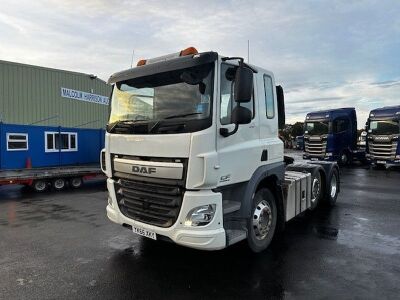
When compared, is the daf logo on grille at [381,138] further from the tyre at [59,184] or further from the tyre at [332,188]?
the tyre at [59,184]

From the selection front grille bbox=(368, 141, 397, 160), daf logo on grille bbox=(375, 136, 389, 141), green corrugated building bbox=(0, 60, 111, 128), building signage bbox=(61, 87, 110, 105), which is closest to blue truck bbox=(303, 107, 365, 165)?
front grille bbox=(368, 141, 397, 160)

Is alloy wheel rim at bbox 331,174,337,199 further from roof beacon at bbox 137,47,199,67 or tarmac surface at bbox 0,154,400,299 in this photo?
roof beacon at bbox 137,47,199,67

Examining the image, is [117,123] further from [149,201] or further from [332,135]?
[332,135]

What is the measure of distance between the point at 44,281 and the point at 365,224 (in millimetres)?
5913

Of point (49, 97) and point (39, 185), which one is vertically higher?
point (49, 97)

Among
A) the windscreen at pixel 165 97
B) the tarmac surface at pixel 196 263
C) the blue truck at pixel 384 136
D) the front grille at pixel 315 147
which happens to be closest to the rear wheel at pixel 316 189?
the tarmac surface at pixel 196 263

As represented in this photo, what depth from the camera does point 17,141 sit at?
13.1 meters

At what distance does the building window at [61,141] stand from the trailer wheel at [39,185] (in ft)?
5.38

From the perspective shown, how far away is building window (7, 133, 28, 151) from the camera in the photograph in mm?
12914

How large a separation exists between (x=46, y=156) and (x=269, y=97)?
431 inches

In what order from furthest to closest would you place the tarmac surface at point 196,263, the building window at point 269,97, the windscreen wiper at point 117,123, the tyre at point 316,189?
the tyre at point 316,189
the building window at point 269,97
the windscreen wiper at point 117,123
the tarmac surface at point 196,263

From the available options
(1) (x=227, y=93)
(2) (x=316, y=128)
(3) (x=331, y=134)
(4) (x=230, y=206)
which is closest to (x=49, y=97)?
(2) (x=316, y=128)

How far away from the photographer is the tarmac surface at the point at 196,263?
4.25 meters

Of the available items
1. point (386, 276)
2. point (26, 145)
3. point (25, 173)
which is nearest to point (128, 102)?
point (386, 276)
